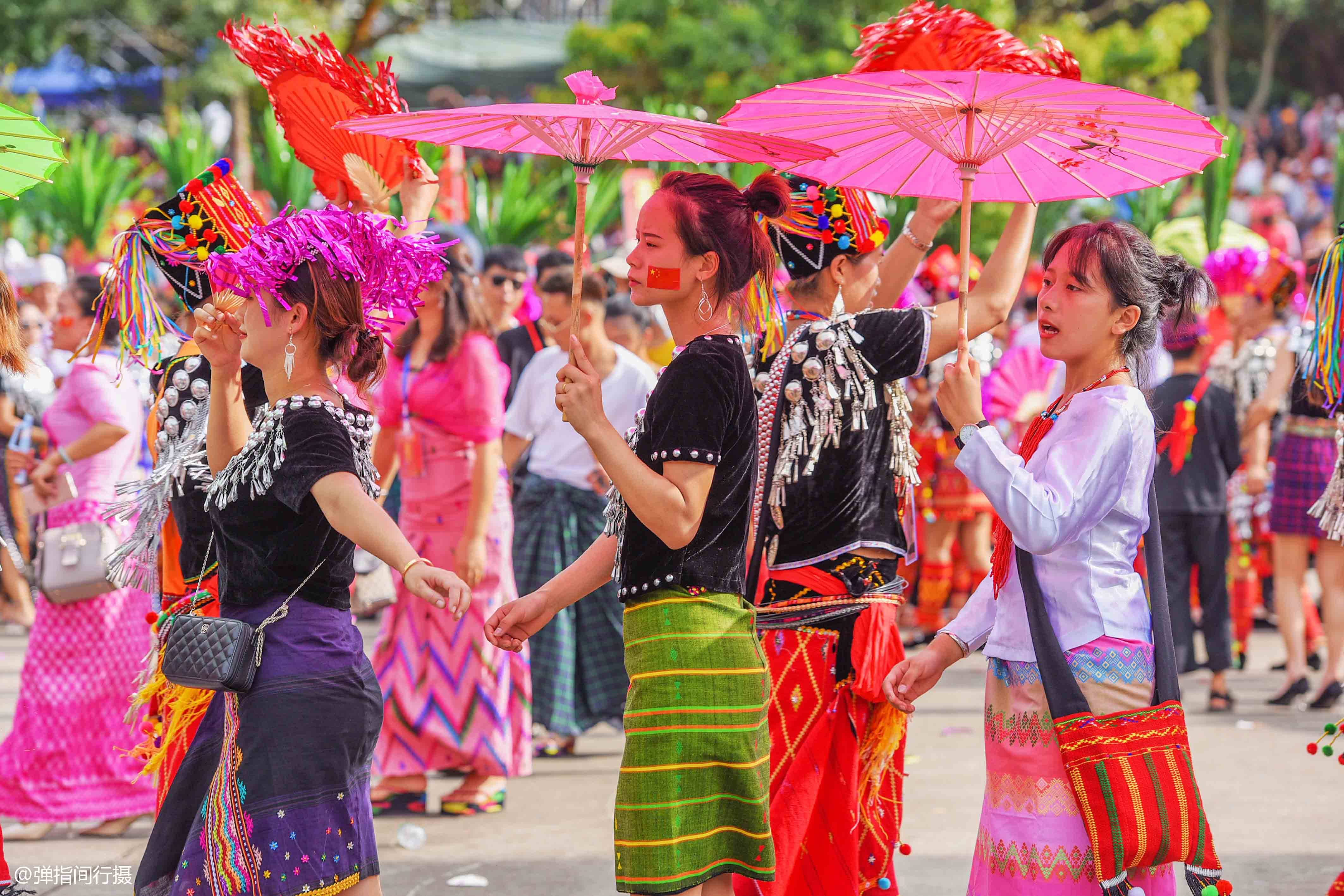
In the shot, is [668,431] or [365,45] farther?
[365,45]

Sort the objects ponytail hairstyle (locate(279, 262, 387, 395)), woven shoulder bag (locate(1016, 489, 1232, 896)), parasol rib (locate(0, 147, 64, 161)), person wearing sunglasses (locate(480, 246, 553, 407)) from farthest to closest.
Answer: person wearing sunglasses (locate(480, 246, 553, 407))
parasol rib (locate(0, 147, 64, 161))
ponytail hairstyle (locate(279, 262, 387, 395))
woven shoulder bag (locate(1016, 489, 1232, 896))

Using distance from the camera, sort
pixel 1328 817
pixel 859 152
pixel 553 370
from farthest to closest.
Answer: pixel 553 370
pixel 1328 817
pixel 859 152

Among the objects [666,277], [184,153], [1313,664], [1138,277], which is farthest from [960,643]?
[184,153]

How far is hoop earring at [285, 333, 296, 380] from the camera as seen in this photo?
3219mm

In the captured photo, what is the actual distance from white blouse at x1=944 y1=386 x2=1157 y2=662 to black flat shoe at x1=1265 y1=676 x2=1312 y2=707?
5088 millimetres

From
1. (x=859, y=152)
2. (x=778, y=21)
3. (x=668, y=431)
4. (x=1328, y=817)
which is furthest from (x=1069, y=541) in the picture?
(x=778, y=21)

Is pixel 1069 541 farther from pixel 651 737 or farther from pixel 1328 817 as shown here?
pixel 1328 817

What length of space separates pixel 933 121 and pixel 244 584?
1842 mm

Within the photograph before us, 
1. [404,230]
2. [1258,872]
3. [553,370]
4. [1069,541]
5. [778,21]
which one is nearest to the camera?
[1069,541]

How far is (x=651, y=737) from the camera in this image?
10.1 feet

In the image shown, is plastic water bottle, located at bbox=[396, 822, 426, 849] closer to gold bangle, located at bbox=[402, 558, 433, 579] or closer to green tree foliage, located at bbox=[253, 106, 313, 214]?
gold bangle, located at bbox=[402, 558, 433, 579]

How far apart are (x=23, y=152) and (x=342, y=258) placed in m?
1.05

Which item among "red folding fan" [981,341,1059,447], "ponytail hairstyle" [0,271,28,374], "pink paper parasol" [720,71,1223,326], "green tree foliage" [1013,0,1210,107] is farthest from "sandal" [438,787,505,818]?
"green tree foliage" [1013,0,1210,107]

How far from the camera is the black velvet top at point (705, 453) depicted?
119 inches
